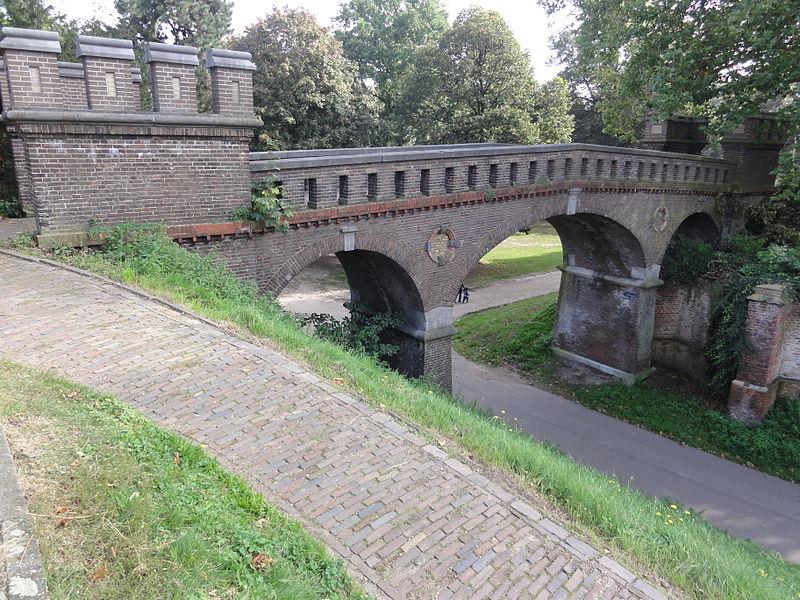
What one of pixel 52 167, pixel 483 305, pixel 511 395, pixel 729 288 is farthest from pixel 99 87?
pixel 483 305

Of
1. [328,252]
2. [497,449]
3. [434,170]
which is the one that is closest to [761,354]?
[434,170]

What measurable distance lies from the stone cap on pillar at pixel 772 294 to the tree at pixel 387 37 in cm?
2196

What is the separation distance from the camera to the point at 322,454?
14.7 ft

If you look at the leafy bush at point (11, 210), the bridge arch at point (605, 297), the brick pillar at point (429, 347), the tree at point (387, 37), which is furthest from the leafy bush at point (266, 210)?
the tree at point (387, 37)

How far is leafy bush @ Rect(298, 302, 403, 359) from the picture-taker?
10.4m

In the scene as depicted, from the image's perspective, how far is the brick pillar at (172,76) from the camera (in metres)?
7.10

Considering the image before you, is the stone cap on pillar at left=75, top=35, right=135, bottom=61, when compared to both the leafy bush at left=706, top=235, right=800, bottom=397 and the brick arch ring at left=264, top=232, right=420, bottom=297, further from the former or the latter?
the leafy bush at left=706, top=235, right=800, bottom=397

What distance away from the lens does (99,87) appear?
6.84 m

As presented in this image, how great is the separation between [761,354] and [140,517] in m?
13.0

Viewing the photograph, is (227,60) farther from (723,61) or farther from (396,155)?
(723,61)

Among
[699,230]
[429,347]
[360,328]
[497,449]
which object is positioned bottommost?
[429,347]

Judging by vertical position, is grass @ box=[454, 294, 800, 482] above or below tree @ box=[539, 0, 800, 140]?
below

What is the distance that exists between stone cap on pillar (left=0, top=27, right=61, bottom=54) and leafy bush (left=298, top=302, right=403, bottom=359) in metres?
5.32

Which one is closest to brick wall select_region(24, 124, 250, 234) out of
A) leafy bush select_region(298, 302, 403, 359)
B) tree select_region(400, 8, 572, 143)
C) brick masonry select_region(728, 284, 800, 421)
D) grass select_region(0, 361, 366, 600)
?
leafy bush select_region(298, 302, 403, 359)
